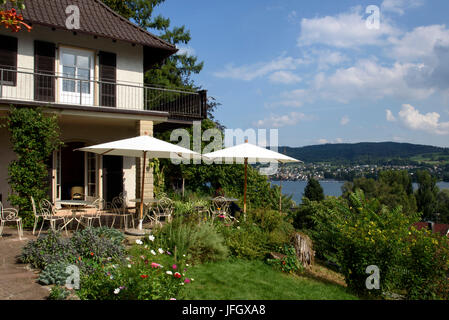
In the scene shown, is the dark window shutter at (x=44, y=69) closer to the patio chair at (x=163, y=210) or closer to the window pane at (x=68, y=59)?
the window pane at (x=68, y=59)

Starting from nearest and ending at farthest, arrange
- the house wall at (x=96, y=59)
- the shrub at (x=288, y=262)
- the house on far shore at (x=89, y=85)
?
the shrub at (x=288, y=262) < the house on far shore at (x=89, y=85) < the house wall at (x=96, y=59)

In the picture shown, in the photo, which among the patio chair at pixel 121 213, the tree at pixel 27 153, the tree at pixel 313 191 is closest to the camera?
the patio chair at pixel 121 213

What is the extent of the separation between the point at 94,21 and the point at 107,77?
6.50ft

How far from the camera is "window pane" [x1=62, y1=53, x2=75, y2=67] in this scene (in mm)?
12031

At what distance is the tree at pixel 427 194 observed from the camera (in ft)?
268

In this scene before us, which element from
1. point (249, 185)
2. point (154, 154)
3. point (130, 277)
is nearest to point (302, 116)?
point (249, 185)

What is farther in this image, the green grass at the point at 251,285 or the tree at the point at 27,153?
the tree at the point at 27,153

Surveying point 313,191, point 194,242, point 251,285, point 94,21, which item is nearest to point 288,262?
point 251,285

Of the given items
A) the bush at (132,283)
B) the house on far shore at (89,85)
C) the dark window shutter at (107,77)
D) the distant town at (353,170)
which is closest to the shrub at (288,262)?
the bush at (132,283)

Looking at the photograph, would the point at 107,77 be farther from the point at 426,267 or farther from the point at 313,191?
the point at 313,191

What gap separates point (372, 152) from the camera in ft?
405

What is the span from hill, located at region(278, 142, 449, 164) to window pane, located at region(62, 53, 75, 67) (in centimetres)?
10423

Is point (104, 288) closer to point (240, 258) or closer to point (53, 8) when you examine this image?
point (240, 258)

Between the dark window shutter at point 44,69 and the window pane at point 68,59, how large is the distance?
0.36 m
